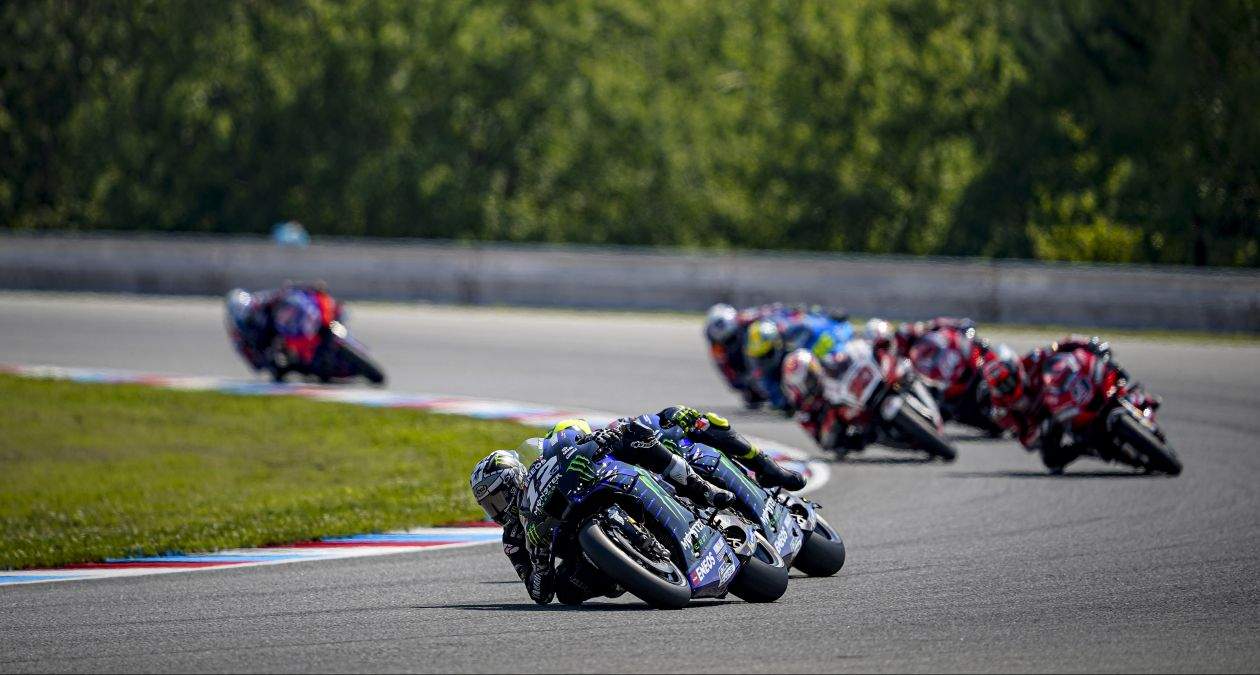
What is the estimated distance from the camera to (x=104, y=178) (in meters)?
39.6

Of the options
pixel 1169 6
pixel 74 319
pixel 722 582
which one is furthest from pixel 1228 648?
pixel 1169 6

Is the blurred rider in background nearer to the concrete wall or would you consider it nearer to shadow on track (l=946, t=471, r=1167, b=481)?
shadow on track (l=946, t=471, r=1167, b=481)

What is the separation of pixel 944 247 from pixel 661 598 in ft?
91.5

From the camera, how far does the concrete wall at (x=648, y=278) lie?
83.2 ft

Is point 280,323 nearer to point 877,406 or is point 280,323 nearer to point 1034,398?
point 877,406

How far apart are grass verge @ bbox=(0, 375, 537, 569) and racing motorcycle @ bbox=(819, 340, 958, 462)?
2.95 metres

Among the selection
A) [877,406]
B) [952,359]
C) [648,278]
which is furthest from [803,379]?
[648,278]

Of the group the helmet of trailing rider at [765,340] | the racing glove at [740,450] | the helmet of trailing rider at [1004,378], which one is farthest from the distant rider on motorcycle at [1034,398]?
the racing glove at [740,450]

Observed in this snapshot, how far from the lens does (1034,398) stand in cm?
1430

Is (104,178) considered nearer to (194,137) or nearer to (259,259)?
(194,137)

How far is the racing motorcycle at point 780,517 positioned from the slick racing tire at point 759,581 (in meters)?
0.26

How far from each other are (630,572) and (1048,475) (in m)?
6.43

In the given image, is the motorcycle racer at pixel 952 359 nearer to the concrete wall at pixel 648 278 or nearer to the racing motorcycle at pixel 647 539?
the racing motorcycle at pixel 647 539

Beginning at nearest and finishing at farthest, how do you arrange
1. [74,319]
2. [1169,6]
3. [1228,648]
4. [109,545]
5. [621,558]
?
[1228,648]
[621,558]
[109,545]
[74,319]
[1169,6]
